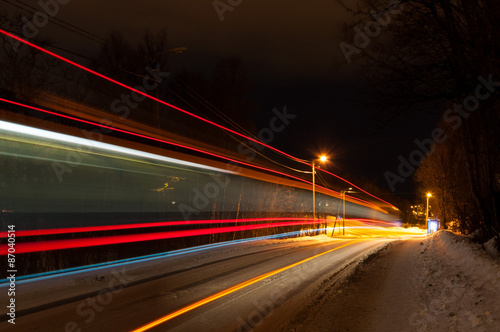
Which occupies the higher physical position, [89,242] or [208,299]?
[89,242]

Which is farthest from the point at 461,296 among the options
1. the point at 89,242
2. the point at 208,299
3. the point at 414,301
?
the point at 89,242

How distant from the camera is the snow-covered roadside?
5.45 meters

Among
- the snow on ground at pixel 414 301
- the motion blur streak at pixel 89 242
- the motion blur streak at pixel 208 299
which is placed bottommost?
the motion blur streak at pixel 208 299

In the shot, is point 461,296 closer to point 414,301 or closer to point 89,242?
point 414,301

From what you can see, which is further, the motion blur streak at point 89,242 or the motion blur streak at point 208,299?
the motion blur streak at point 89,242

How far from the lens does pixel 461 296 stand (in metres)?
6.78

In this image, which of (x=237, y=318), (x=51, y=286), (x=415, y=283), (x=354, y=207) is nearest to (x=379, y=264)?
(x=415, y=283)

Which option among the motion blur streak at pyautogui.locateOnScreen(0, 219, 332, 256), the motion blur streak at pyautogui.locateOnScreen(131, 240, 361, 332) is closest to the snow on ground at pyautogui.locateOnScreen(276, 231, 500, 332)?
the motion blur streak at pyautogui.locateOnScreen(131, 240, 361, 332)

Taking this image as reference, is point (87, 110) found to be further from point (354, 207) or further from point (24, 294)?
point (354, 207)

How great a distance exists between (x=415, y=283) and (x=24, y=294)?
8613 millimetres

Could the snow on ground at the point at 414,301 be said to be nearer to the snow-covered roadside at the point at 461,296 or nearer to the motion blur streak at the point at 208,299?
the snow-covered roadside at the point at 461,296

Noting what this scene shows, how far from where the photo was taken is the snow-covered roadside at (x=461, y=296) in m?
5.45

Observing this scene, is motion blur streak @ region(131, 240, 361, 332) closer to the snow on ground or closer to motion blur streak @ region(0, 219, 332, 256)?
the snow on ground

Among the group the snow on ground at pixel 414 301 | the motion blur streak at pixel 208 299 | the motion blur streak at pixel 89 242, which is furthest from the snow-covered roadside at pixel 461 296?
the motion blur streak at pixel 89 242
